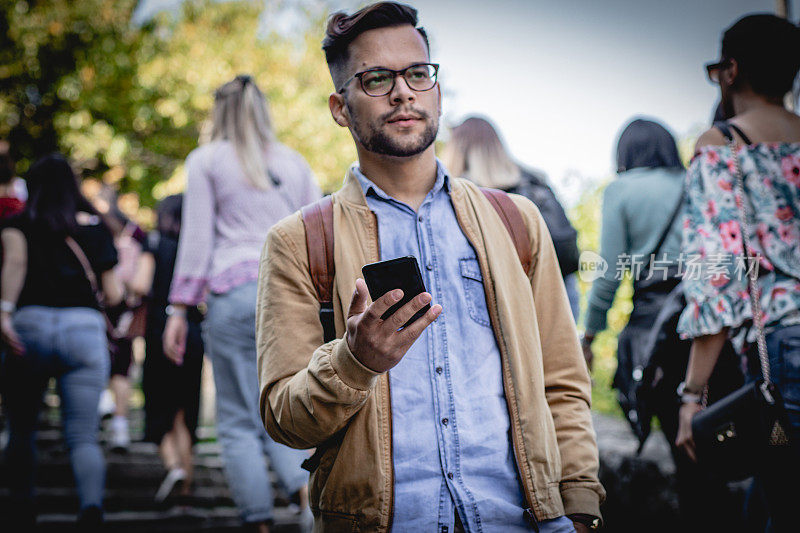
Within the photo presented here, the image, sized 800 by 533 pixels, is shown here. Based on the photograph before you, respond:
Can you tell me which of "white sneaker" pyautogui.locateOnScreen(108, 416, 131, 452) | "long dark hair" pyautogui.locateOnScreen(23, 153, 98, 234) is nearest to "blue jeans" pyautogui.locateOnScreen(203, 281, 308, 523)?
"long dark hair" pyautogui.locateOnScreen(23, 153, 98, 234)

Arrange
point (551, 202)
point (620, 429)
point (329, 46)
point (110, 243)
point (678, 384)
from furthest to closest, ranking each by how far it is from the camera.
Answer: point (620, 429) → point (110, 243) → point (551, 202) → point (678, 384) → point (329, 46)

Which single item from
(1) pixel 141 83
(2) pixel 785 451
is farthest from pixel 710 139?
(1) pixel 141 83

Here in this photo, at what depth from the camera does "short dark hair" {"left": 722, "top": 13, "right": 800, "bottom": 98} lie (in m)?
2.76

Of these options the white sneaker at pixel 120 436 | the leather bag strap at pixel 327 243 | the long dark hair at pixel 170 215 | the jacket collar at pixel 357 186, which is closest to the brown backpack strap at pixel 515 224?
the leather bag strap at pixel 327 243

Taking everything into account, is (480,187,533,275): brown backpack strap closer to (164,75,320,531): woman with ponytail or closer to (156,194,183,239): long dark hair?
(164,75,320,531): woman with ponytail

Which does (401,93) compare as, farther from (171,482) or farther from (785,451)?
(171,482)

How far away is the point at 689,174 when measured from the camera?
2.80 metres

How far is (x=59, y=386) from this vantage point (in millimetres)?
4387

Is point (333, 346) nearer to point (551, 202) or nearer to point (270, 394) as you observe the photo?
point (270, 394)

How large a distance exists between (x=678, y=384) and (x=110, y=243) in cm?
374

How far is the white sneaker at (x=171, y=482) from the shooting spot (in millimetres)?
5660

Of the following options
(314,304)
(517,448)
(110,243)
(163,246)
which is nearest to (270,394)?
(314,304)

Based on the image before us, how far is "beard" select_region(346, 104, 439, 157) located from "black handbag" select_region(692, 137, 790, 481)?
134 cm

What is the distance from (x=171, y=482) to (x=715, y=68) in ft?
16.5
